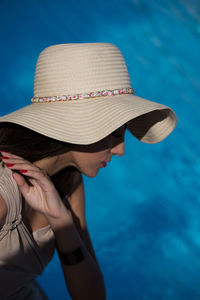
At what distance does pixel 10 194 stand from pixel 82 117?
0.37m

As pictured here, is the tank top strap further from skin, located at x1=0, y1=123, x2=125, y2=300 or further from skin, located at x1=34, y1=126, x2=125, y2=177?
skin, located at x1=34, y1=126, x2=125, y2=177

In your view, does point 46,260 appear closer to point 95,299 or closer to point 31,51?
point 95,299

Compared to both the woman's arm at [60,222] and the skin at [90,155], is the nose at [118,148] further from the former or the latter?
the woman's arm at [60,222]

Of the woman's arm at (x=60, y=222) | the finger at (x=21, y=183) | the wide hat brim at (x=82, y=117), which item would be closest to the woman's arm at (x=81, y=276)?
the woman's arm at (x=60, y=222)

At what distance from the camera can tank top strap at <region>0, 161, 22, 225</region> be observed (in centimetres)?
128

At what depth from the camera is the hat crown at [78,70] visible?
124 cm

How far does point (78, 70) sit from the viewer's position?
4.07ft

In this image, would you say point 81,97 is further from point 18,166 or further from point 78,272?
point 78,272

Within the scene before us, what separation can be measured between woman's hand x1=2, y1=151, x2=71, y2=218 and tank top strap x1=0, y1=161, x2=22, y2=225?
0.02 metres

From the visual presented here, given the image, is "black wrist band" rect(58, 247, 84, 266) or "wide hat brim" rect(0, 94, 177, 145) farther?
"black wrist band" rect(58, 247, 84, 266)

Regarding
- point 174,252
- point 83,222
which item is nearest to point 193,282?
point 174,252

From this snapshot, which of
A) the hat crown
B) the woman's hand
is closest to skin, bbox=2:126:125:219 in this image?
the woman's hand

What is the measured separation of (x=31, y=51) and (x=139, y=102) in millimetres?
2848

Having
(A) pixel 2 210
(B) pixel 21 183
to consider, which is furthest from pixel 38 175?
(A) pixel 2 210
